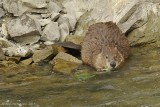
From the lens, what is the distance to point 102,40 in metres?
9.62

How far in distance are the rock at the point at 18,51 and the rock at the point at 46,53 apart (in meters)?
0.17

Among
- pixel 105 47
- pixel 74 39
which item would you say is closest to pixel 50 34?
pixel 74 39

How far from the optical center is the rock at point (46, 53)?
9.60 metres

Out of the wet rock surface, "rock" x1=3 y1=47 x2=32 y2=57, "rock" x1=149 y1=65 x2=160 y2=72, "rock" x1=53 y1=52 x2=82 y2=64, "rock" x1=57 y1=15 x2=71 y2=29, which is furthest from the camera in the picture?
"rock" x1=57 y1=15 x2=71 y2=29

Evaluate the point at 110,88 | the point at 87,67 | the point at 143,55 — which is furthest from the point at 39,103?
the point at 143,55

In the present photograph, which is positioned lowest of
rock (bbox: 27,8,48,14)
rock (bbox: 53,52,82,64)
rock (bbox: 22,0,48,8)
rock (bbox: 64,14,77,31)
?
rock (bbox: 53,52,82,64)

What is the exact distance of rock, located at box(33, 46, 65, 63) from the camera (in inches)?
378

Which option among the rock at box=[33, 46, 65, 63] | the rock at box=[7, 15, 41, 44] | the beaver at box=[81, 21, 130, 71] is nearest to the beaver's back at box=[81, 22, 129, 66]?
the beaver at box=[81, 21, 130, 71]

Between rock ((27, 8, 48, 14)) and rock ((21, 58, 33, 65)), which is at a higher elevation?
rock ((27, 8, 48, 14))

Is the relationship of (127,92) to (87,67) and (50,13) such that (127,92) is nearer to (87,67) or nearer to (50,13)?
(87,67)

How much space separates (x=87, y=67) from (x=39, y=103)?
2.68 meters

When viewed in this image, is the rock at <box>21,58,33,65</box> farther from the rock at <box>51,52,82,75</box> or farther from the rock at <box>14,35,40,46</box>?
the rock at <box>14,35,40,46</box>

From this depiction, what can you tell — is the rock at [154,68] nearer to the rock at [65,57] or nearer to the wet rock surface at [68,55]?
the wet rock surface at [68,55]

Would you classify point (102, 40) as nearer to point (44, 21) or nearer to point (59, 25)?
point (59, 25)
